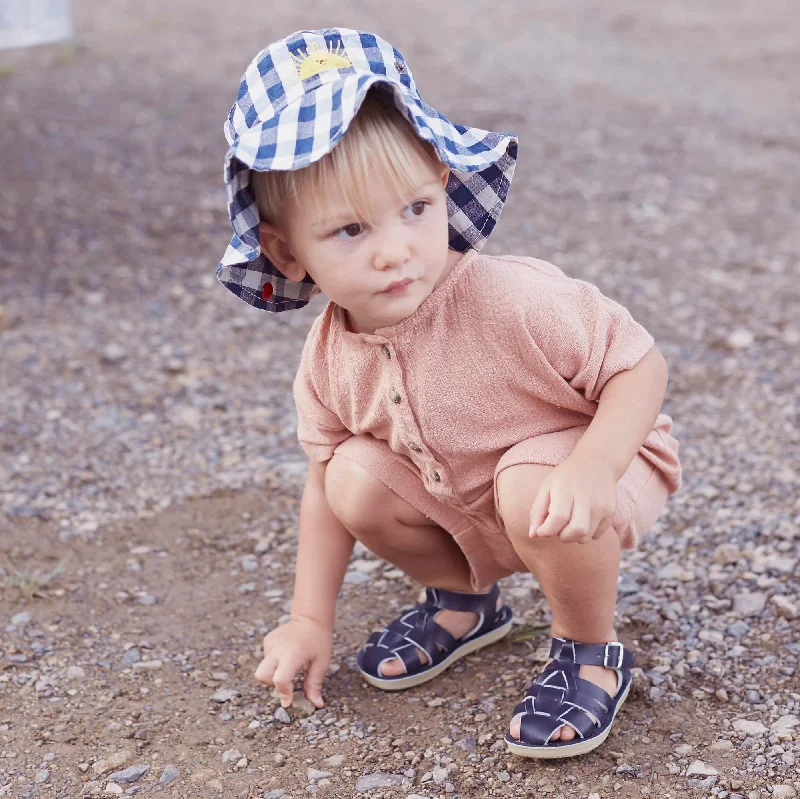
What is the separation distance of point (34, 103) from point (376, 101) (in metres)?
6.12

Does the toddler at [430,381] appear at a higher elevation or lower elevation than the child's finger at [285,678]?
higher

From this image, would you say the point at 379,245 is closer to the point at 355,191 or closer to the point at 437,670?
the point at 355,191

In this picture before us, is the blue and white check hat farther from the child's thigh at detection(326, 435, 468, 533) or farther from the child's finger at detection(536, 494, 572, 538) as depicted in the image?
the child's finger at detection(536, 494, 572, 538)

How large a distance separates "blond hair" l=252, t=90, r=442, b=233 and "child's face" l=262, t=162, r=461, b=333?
0.6 inches

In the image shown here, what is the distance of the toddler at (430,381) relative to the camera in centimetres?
209

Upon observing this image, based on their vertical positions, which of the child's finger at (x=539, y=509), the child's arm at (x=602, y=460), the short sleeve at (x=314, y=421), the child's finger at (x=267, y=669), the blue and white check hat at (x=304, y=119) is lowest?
the child's finger at (x=267, y=669)

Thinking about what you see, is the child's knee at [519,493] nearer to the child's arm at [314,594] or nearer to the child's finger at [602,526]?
the child's finger at [602,526]

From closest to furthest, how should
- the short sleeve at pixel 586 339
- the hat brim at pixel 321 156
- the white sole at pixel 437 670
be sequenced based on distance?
1. the hat brim at pixel 321 156
2. the short sleeve at pixel 586 339
3. the white sole at pixel 437 670

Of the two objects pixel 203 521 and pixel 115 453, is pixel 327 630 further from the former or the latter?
pixel 115 453

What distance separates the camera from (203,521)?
11.6 feet

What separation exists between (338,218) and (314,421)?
623 mm

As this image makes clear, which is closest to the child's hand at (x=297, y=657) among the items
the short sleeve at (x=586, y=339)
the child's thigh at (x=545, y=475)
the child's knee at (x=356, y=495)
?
the child's knee at (x=356, y=495)

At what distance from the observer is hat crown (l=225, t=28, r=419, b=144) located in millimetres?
2086

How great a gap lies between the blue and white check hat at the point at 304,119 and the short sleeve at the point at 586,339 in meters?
0.32
